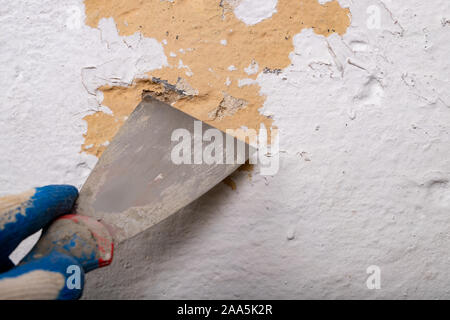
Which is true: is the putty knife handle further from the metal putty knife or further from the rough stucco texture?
the rough stucco texture

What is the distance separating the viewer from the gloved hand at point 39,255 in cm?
63

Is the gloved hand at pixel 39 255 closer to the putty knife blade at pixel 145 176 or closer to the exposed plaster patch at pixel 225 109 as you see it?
the putty knife blade at pixel 145 176

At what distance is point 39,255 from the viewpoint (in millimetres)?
725

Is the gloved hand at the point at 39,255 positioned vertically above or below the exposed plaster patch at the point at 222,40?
below

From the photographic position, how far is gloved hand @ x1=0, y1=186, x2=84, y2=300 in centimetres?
63

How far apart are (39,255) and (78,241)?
0.07 metres

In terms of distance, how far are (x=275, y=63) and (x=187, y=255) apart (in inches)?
19.6

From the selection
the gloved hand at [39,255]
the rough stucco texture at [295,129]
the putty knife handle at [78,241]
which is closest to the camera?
the gloved hand at [39,255]

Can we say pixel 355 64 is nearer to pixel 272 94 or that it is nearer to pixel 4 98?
pixel 272 94

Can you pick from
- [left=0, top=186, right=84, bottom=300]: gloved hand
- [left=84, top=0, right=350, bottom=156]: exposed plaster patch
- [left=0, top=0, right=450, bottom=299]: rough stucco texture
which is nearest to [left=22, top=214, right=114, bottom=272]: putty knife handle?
[left=0, top=186, right=84, bottom=300]: gloved hand

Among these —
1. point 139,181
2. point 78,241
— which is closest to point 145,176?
point 139,181

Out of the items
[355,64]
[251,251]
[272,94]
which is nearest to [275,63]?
[272,94]

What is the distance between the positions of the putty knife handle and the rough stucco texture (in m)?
0.20

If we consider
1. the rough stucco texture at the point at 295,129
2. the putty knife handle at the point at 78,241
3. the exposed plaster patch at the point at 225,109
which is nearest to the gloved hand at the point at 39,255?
the putty knife handle at the point at 78,241
